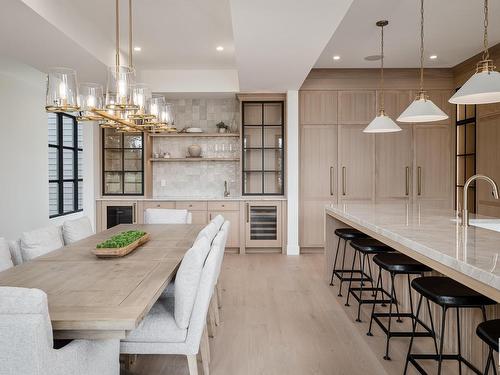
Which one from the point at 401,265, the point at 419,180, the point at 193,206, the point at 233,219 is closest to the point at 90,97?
the point at 401,265

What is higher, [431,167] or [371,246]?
[431,167]

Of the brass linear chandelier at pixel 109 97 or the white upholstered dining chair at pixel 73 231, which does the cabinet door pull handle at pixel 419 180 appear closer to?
the brass linear chandelier at pixel 109 97

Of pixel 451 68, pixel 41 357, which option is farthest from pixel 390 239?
pixel 451 68

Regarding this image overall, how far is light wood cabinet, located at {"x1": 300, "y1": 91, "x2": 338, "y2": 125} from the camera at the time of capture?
19.4ft

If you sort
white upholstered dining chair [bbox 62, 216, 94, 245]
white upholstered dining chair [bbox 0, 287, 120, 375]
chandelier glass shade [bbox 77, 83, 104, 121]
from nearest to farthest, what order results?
white upholstered dining chair [bbox 0, 287, 120, 375]
chandelier glass shade [bbox 77, 83, 104, 121]
white upholstered dining chair [bbox 62, 216, 94, 245]

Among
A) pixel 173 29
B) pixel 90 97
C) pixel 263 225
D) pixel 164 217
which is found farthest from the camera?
pixel 263 225

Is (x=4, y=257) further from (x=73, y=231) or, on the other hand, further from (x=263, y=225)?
(x=263, y=225)

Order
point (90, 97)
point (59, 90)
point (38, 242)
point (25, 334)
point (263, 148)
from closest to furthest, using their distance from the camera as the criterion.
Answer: point (25, 334) < point (59, 90) < point (38, 242) < point (90, 97) < point (263, 148)

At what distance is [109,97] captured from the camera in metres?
2.79

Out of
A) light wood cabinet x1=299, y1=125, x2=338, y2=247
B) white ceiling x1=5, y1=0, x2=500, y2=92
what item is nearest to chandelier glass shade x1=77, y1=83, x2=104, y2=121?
white ceiling x1=5, y1=0, x2=500, y2=92

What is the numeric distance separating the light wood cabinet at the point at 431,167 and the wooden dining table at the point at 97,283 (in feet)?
13.9

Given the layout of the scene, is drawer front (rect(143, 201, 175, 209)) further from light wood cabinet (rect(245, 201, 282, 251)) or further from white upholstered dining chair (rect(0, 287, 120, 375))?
white upholstered dining chair (rect(0, 287, 120, 375))

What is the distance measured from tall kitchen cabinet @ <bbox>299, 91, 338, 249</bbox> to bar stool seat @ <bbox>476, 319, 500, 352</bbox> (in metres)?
4.36

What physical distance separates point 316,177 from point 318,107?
1.06 metres
